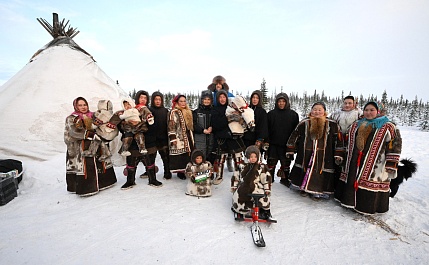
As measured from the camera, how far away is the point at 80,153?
3.51 meters

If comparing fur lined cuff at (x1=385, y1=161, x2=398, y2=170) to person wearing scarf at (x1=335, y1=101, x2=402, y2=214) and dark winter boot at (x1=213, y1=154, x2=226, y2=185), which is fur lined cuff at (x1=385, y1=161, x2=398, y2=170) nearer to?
person wearing scarf at (x1=335, y1=101, x2=402, y2=214)

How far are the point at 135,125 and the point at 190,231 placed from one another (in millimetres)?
2040

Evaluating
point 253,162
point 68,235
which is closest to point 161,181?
point 68,235

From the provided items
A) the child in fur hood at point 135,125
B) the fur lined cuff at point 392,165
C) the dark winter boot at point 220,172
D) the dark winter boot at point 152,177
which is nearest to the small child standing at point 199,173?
the dark winter boot at point 220,172

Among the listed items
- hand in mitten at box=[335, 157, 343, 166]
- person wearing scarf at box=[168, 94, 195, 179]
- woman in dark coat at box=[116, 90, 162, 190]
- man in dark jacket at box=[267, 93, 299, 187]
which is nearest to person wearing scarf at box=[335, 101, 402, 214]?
hand in mitten at box=[335, 157, 343, 166]

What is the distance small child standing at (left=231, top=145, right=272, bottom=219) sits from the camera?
2820 millimetres

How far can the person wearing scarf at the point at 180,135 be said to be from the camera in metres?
3.95

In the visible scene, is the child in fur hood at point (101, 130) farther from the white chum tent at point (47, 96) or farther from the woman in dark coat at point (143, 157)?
the white chum tent at point (47, 96)

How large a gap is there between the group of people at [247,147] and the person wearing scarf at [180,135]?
0.06 ft

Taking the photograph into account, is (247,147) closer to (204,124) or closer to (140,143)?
(204,124)

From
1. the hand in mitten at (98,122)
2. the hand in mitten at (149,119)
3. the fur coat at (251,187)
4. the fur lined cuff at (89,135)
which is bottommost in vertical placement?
the fur coat at (251,187)

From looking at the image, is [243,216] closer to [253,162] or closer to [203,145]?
[253,162]

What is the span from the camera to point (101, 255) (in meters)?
2.19

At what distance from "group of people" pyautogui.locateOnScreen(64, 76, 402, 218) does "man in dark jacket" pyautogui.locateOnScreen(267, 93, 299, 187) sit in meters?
0.02
